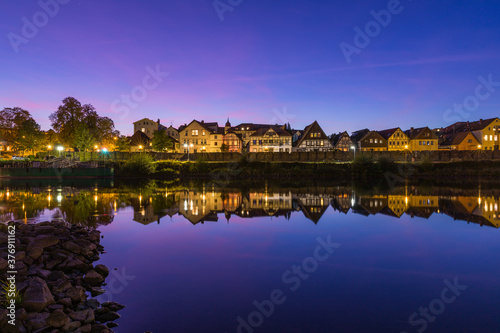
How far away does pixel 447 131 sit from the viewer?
107m

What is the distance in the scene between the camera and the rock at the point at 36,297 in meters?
6.80

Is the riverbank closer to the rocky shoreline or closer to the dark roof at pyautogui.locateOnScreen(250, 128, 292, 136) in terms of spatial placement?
the dark roof at pyautogui.locateOnScreen(250, 128, 292, 136)

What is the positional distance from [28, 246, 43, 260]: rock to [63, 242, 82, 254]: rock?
106cm

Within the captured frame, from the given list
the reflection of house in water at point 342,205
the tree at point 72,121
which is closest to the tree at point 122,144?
the tree at point 72,121

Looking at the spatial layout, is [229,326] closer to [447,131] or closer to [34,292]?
[34,292]

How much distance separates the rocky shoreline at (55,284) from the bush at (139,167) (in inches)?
1868

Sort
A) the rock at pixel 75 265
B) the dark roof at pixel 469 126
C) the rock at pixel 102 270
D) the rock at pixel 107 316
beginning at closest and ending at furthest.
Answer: the rock at pixel 107 316, the rock at pixel 75 265, the rock at pixel 102 270, the dark roof at pixel 469 126

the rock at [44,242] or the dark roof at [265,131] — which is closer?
the rock at [44,242]

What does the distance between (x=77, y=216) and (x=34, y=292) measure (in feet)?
48.6

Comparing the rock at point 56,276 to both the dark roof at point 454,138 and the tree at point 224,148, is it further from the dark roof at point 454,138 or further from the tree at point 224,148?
the dark roof at point 454,138

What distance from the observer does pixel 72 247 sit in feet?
37.2

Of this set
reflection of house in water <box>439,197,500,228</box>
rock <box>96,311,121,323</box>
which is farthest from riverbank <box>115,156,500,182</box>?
rock <box>96,311,121,323</box>

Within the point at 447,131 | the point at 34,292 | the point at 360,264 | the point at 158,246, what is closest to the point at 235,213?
the point at 158,246

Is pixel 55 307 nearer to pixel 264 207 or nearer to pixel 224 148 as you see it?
pixel 264 207
